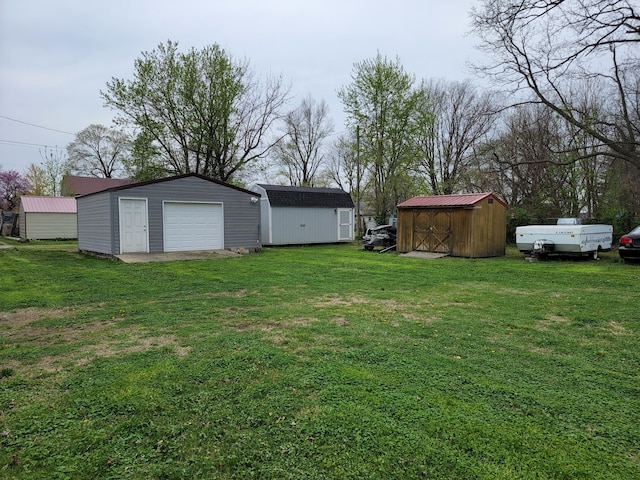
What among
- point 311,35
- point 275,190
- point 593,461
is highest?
point 311,35

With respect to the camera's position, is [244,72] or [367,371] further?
[244,72]

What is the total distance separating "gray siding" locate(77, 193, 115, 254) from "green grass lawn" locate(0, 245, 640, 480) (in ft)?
Result: 24.9

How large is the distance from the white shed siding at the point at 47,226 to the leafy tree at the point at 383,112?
19295 millimetres

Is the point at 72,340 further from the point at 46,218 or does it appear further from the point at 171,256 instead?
the point at 46,218

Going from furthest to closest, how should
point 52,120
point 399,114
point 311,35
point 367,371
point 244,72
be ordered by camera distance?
1. point 52,120
2. point 399,114
3. point 244,72
4. point 311,35
5. point 367,371

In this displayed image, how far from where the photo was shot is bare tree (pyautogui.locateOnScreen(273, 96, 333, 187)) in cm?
3822

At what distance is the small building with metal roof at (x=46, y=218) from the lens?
25578mm

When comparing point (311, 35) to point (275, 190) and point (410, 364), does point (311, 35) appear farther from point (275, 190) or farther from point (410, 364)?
point (410, 364)

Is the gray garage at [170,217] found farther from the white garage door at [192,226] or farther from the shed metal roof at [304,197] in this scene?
the shed metal roof at [304,197]

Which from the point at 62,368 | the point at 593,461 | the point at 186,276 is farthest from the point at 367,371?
the point at 186,276

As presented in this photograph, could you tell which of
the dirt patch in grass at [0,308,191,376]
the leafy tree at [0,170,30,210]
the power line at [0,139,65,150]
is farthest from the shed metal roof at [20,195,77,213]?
the dirt patch in grass at [0,308,191,376]

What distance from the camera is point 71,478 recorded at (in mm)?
2029

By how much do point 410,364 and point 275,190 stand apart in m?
18.0

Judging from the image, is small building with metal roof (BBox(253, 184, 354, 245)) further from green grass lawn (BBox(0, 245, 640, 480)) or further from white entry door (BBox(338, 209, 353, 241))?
green grass lawn (BBox(0, 245, 640, 480))
